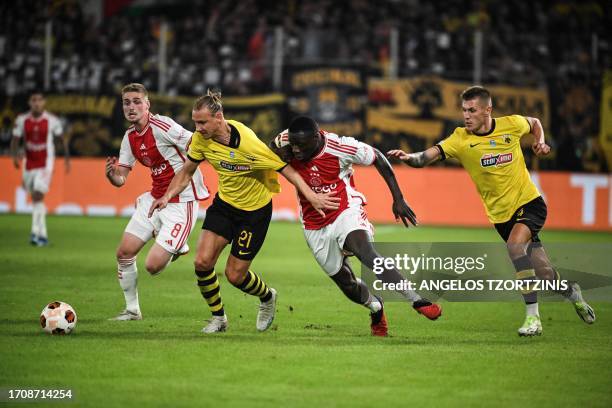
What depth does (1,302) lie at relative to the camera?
34.5 ft

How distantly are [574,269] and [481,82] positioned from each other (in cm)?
946

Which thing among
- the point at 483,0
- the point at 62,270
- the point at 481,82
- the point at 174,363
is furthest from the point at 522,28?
the point at 174,363

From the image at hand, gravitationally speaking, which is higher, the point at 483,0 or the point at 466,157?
the point at 483,0

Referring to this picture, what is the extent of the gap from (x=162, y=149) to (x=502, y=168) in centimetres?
339

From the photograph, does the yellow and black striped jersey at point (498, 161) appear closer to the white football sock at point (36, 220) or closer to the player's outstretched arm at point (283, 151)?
the player's outstretched arm at point (283, 151)

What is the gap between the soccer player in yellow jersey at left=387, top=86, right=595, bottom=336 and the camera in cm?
941

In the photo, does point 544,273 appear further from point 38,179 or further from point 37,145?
point 37,145

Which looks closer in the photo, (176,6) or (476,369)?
(476,369)

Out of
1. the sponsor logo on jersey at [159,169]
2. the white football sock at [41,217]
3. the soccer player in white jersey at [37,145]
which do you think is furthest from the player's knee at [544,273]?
the soccer player in white jersey at [37,145]

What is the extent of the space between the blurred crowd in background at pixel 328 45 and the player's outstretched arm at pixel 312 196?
42.9ft

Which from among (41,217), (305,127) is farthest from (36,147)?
(305,127)

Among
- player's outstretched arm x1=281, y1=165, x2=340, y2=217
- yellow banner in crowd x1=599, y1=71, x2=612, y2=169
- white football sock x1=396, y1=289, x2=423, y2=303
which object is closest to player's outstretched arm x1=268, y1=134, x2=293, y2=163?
Answer: player's outstretched arm x1=281, y1=165, x2=340, y2=217

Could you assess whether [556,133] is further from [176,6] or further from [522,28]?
[176,6]

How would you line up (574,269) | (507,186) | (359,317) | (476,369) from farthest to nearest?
(574,269) → (359,317) → (507,186) → (476,369)
